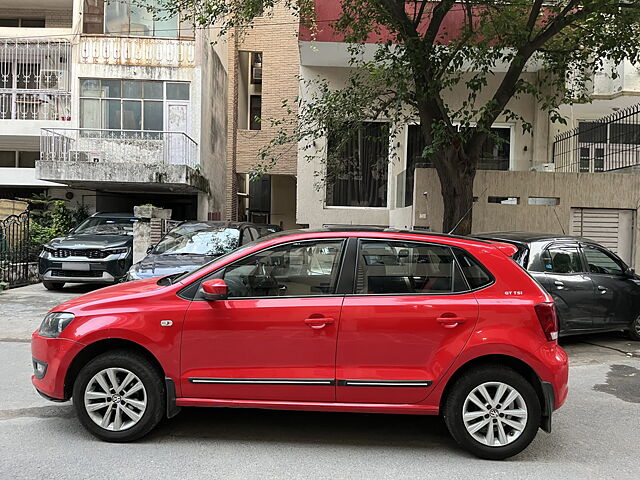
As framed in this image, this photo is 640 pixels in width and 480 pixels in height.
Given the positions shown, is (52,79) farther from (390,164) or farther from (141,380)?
(141,380)

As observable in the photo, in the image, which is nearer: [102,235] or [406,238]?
[406,238]

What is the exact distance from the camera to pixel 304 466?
12.4 ft

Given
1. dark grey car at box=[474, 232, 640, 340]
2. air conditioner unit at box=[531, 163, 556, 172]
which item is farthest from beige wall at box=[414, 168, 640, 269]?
dark grey car at box=[474, 232, 640, 340]

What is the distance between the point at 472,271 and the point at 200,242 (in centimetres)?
599

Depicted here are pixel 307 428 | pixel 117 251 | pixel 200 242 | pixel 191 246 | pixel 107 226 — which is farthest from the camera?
pixel 107 226

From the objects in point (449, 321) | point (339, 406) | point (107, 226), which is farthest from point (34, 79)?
point (449, 321)

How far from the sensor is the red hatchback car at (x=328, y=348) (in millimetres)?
3938

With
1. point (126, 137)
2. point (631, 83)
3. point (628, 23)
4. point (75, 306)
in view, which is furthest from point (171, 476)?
point (126, 137)

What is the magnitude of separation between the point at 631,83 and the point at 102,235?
14019mm

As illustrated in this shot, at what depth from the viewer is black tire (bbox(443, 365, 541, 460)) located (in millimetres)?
3930

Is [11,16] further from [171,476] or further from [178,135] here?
[171,476]

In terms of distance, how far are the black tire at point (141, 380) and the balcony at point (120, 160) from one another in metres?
12.7

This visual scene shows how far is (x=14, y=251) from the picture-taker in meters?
12.4

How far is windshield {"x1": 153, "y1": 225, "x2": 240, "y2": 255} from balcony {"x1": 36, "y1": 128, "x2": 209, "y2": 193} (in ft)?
23.3
